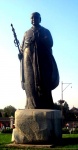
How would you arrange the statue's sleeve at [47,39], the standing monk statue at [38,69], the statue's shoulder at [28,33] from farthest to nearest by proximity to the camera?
the statue's shoulder at [28,33]
the statue's sleeve at [47,39]
the standing monk statue at [38,69]

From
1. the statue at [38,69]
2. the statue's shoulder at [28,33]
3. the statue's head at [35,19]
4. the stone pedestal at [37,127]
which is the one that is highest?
the statue's head at [35,19]

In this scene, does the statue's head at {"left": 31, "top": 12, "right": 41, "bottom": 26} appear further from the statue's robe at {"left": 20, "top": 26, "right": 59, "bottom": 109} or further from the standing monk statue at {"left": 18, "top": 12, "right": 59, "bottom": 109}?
the statue's robe at {"left": 20, "top": 26, "right": 59, "bottom": 109}

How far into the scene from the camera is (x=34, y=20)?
12953 mm

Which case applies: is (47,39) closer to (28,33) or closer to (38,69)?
(28,33)

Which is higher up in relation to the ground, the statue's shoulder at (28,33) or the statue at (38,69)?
the statue's shoulder at (28,33)

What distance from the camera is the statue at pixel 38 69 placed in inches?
489

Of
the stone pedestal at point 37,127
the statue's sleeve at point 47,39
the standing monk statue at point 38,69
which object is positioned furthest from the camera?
the statue's sleeve at point 47,39

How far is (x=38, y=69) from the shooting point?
1242cm

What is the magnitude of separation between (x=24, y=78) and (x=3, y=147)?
2904 mm

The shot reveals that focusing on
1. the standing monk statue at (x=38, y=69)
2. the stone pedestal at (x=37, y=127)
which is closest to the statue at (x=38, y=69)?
the standing monk statue at (x=38, y=69)

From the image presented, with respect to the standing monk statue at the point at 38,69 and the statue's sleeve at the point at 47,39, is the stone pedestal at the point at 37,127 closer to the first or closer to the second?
the standing monk statue at the point at 38,69

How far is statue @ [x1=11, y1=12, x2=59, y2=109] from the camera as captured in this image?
489 inches

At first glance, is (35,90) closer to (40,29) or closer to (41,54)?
(41,54)

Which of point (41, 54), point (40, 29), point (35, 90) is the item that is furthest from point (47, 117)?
point (40, 29)
